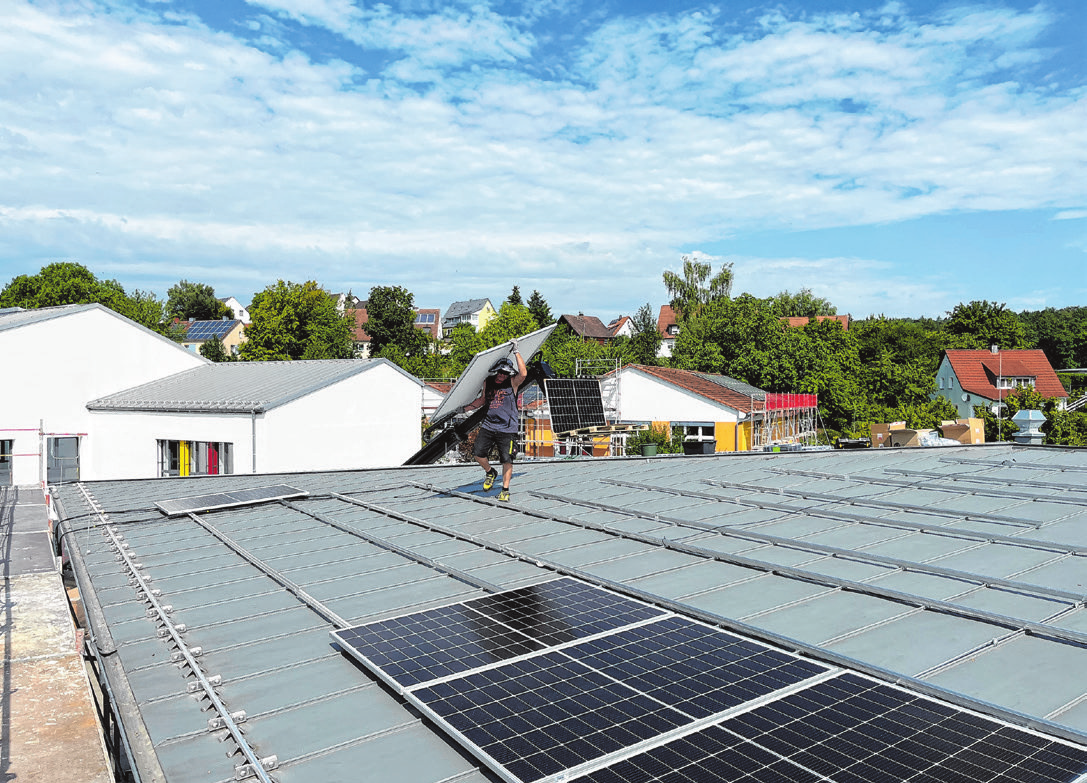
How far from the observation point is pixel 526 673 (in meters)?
Result: 4.16

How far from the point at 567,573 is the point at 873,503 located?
16.1 feet

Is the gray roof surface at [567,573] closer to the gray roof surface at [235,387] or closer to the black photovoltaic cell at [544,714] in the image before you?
the black photovoltaic cell at [544,714]

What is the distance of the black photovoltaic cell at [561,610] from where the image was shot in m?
4.91

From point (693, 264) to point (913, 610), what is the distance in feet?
262

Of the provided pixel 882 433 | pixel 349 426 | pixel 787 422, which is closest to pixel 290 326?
pixel 349 426

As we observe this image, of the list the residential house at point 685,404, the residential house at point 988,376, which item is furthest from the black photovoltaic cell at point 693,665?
the residential house at point 988,376

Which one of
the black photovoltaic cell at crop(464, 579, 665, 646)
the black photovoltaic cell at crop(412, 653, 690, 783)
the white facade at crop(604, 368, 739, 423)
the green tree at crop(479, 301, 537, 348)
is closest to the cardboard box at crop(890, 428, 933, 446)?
the white facade at crop(604, 368, 739, 423)

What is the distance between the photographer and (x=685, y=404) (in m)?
44.0

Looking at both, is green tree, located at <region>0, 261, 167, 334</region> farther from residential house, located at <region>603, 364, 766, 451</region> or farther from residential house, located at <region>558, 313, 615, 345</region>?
residential house, located at <region>558, 313, 615, 345</region>

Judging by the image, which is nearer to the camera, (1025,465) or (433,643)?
(433,643)

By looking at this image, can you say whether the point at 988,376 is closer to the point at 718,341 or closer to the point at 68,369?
the point at 718,341

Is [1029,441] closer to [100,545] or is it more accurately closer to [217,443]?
[100,545]

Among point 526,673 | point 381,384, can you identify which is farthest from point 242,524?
point 381,384

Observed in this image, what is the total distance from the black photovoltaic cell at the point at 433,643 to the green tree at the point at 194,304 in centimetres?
13094
